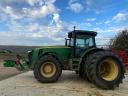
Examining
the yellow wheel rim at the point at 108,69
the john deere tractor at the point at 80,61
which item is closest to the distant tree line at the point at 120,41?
the john deere tractor at the point at 80,61

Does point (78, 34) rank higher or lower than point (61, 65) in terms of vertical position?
higher

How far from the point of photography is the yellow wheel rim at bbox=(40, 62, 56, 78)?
38.9 ft

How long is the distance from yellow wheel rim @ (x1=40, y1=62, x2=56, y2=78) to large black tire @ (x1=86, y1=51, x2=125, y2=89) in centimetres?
171

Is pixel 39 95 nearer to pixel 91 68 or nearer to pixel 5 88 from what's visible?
pixel 5 88

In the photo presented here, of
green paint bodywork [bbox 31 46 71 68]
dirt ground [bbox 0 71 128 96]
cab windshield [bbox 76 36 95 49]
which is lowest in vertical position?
dirt ground [bbox 0 71 128 96]

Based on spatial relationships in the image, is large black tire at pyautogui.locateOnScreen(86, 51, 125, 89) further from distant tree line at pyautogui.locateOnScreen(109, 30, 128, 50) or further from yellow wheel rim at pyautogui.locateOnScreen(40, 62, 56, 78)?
distant tree line at pyautogui.locateOnScreen(109, 30, 128, 50)

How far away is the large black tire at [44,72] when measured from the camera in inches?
459

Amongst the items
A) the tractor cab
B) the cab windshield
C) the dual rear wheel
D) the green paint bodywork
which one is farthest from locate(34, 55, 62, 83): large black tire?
the cab windshield

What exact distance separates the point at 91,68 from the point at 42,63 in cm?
225

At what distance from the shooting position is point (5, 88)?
33.0 feet

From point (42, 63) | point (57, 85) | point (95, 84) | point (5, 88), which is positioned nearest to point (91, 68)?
point (95, 84)

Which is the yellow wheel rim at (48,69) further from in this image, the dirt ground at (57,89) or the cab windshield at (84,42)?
the cab windshield at (84,42)

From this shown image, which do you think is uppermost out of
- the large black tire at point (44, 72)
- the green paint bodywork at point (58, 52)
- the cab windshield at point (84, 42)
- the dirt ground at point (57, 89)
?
the cab windshield at point (84, 42)

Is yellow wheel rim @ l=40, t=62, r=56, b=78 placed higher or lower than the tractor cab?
lower
